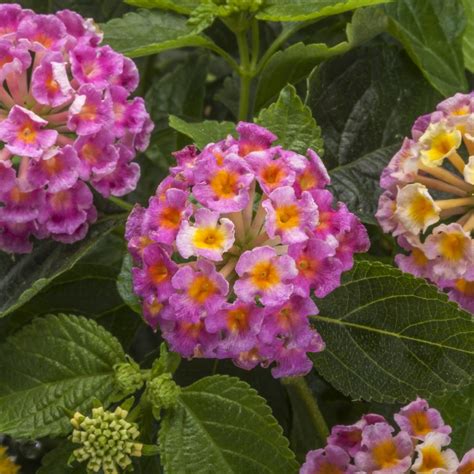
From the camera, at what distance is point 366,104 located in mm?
1182

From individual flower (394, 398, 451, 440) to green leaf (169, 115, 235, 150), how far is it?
0.32 m

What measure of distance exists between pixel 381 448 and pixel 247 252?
0.74 feet

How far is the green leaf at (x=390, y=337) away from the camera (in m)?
0.96

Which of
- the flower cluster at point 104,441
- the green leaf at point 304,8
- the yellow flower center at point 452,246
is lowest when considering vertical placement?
the flower cluster at point 104,441

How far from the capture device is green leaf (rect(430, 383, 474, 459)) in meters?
1.08

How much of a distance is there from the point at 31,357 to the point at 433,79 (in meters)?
0.53

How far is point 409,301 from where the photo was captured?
0.98m

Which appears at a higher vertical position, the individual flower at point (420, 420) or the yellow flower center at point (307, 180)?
the yellow flower center at point (307, 180)

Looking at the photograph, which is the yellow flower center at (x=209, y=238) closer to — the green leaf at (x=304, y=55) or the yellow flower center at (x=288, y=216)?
the yellow flower center at (x=288, y=216)

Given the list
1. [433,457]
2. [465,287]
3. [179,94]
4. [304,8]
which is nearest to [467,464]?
[433,457]

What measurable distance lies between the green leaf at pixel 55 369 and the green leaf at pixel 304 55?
13.5 inches

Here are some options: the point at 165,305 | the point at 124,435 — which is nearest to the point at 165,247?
the point at 165,305

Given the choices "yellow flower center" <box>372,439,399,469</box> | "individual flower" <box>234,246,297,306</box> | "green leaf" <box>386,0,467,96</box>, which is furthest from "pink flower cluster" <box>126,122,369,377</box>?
"green leaf" <box>386,0,467,96</box>

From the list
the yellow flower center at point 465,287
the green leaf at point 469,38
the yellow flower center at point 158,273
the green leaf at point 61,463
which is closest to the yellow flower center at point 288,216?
the yellow flower center at point 158,273
